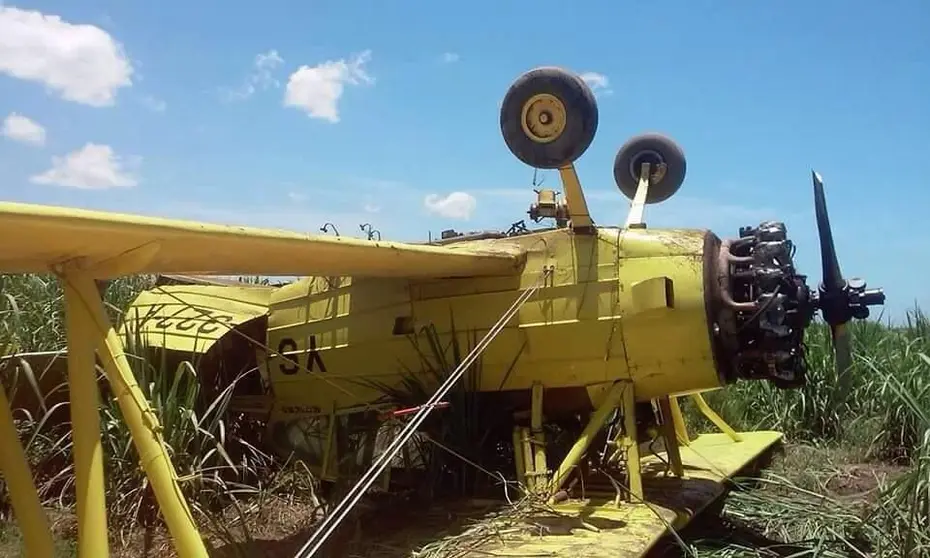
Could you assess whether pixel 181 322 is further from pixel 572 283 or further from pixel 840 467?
pixel 840 467

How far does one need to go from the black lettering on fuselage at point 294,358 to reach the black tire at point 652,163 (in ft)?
9.86

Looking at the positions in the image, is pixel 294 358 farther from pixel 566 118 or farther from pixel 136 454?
pixel 566 118

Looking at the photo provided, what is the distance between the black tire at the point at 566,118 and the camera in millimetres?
5098

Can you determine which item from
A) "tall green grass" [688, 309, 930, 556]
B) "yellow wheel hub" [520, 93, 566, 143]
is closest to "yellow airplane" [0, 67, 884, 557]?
"yellow wheel hub" [520, 93, 566, 143]

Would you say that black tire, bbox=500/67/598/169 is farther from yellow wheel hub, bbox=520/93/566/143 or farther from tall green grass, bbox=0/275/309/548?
tall green grass, bbox=0/275/309/548

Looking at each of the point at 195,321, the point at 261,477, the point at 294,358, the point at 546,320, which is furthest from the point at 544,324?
the point at 195,321

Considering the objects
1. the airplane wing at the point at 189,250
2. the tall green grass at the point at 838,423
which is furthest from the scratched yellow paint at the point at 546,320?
the tall green grass at the point at 838,423

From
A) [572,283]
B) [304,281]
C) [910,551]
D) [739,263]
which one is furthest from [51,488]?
[910,551]

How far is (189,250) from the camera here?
3.60 meters

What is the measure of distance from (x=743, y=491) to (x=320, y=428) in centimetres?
312

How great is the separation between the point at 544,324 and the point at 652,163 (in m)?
2.57

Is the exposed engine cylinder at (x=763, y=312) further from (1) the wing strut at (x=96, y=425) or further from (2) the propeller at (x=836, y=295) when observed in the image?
(1) the wing strut at (x=96, y=425)

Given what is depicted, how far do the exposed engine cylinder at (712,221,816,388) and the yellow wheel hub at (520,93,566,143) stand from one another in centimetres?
125

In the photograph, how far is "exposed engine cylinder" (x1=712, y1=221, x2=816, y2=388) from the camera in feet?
16.6
